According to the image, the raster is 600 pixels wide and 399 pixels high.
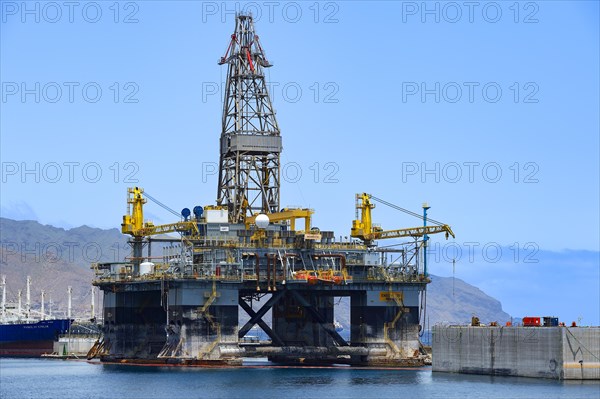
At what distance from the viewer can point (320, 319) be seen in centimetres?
14088

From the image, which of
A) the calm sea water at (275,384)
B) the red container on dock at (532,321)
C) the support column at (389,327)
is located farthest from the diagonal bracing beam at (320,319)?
the red container on dock at (532,321)

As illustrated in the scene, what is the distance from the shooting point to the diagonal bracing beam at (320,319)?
452ft

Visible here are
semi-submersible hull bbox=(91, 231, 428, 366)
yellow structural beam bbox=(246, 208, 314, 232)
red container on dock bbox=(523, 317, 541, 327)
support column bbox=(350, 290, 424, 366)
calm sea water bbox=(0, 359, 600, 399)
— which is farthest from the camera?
yellow structural beam bbox=(246, 208, 314, 232)

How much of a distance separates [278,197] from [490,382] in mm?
48213

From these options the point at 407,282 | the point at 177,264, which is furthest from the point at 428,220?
the point at 177,264

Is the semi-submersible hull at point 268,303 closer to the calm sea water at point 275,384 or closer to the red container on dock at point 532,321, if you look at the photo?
the calm sea water at point 275,384

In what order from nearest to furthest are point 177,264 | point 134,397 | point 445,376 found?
point 134,397 → point 445,376 → point 177,264

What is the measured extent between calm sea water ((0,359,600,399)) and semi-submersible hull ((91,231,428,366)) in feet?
10.9

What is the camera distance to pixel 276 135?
152750 mm

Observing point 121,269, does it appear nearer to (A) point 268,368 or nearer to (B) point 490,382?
(A) point 268,368

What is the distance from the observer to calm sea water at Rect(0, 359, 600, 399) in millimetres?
104188

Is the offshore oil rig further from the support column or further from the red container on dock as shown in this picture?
the red container on dock

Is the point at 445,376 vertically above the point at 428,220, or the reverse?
the point at 428,220

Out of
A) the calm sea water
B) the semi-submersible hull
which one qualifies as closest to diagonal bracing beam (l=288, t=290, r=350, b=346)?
the semi-submersible hull
